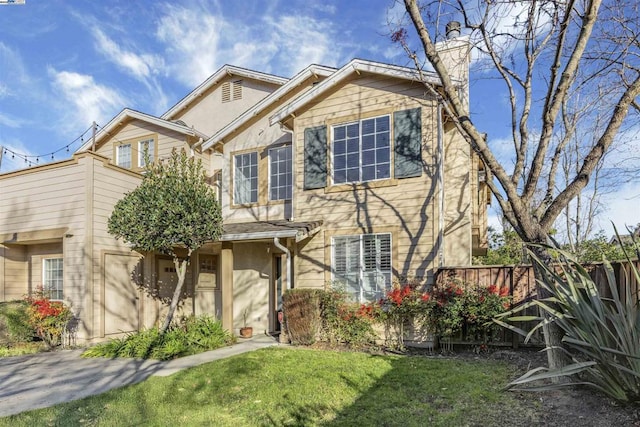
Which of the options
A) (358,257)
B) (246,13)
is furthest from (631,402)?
(246,13)

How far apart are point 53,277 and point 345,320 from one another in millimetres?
8636

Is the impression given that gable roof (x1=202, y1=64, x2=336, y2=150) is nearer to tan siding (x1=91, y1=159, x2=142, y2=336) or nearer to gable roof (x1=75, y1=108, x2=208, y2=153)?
gable roof (x1=75, y1=108, x2=208, y2=153)

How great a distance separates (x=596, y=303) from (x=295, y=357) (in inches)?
206

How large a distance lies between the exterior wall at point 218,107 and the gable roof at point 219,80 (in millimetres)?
160

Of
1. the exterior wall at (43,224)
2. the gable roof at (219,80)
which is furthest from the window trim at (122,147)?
the exterior wall at (43,224)

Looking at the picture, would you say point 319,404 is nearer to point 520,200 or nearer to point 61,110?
point 520,200

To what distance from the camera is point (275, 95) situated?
39.4 ft

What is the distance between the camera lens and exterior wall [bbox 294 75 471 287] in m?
9.27

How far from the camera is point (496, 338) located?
8.25 metres

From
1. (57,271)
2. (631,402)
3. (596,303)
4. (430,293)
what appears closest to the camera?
(631,402)

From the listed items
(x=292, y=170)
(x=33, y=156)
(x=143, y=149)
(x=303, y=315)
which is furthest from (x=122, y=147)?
(x=303, y=315)

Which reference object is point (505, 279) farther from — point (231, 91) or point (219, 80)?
point (219, 80)

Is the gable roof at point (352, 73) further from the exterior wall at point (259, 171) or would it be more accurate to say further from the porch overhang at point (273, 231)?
the porch overhang at point (273, 231)

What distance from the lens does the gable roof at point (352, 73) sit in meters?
9.15
